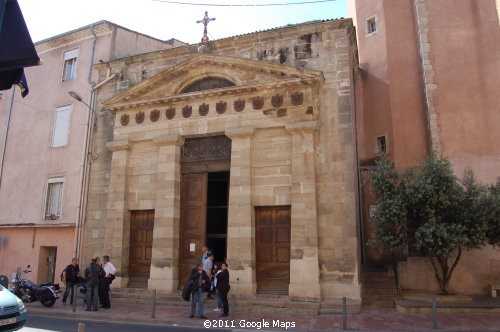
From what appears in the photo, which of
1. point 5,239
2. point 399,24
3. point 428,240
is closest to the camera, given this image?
point 428,240

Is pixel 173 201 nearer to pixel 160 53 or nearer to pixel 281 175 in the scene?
pixel 281 175

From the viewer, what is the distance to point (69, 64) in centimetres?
1888

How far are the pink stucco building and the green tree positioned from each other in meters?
1.71

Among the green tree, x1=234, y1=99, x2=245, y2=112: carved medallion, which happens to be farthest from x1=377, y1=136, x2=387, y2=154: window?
x1=234, y1=99, x2=245, y2=112: carved medallion

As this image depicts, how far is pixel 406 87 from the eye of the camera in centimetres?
1595

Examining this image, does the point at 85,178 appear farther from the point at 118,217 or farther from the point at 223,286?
the point at 223,286

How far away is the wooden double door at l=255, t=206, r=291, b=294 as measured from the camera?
12.8m

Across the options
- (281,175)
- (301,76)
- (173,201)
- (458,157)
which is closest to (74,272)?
(173,201)

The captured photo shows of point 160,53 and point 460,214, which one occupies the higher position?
point 160,53

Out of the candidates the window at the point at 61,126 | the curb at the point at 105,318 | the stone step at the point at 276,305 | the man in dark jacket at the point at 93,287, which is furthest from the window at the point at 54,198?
the stone step at the point at 276,305

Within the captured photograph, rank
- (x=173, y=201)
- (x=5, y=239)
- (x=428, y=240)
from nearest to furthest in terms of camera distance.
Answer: (x=428, y=240)
(x=173, y=201)
(x=5, y=239)

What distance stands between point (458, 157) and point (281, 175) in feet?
20.1

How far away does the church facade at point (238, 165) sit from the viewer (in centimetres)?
1249

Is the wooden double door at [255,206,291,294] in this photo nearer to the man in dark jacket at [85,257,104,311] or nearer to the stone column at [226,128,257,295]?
the stone column at [226,128,257,295]
